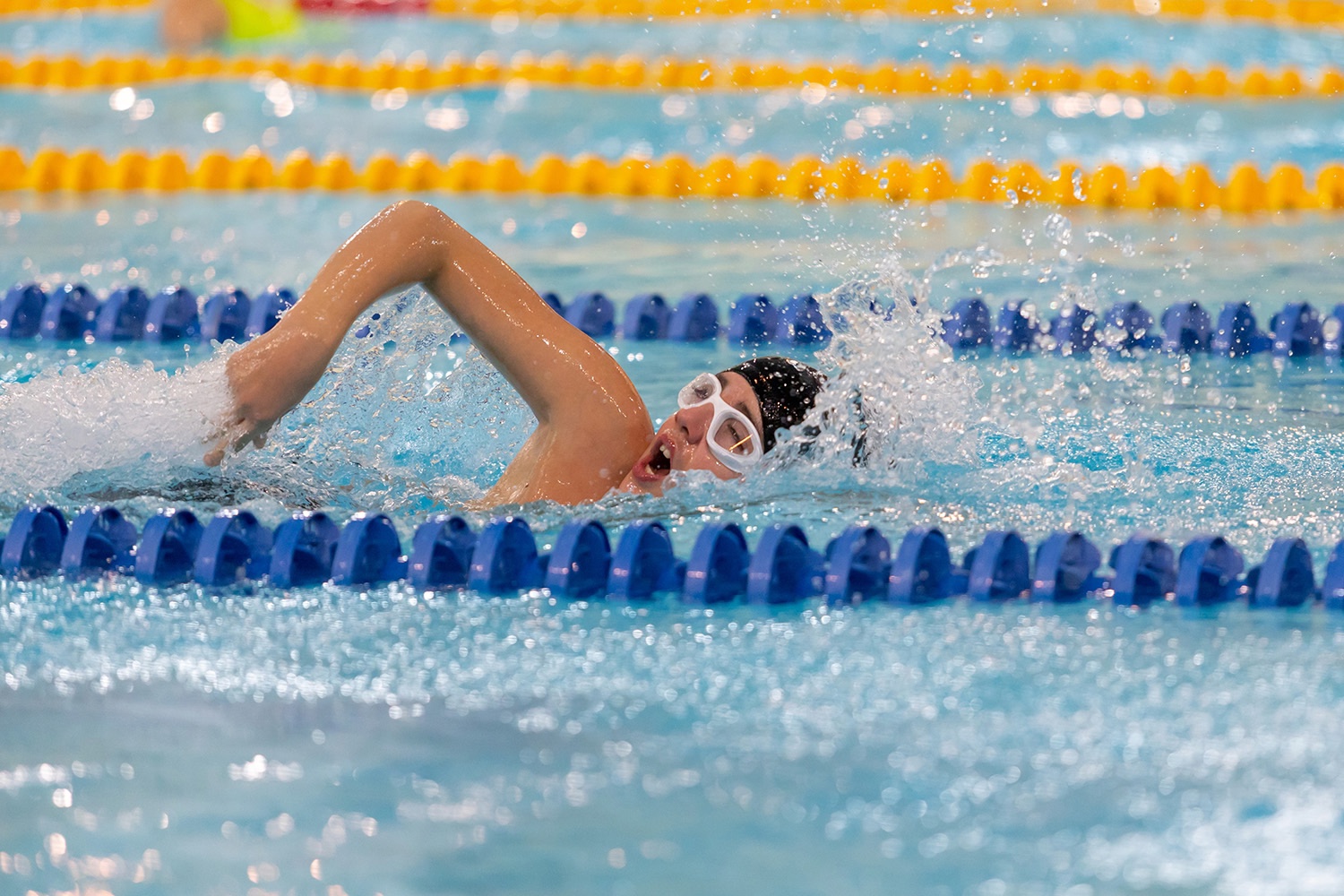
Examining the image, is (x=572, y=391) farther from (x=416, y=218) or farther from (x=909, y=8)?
(x=909, y=8)

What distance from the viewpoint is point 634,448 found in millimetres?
2707

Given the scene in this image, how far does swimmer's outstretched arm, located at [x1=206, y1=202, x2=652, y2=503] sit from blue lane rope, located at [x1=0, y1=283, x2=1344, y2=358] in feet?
4.67

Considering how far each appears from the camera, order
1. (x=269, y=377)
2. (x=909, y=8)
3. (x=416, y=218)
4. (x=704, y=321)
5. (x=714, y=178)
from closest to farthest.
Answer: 1. (x=269, y=377)
2. (x=416, y=218)
3. (x=704, y=321)
4. (x=714, y=178)
5. (x=909, y=8)

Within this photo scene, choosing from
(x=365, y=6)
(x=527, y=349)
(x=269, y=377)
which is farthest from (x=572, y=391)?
(x=365, y=6)

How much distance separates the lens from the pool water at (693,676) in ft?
5.67

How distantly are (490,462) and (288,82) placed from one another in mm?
4405

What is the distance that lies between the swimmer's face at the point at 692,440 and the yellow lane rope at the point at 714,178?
282 centimetres

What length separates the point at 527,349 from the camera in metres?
2.67

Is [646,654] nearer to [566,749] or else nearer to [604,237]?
[566,749]

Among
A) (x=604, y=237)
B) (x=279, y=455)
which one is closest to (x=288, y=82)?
(x=604, y=237)

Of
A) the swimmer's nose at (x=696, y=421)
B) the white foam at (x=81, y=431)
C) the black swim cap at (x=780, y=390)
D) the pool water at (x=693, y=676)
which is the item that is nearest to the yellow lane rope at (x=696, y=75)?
the pool water at (x=693, y=676)

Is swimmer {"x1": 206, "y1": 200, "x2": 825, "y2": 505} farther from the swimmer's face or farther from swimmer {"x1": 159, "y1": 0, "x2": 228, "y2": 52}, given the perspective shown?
swimmer {"x1": 159, "y1": 0, "x2": 228, "y2": 52}

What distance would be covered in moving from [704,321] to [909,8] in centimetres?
435

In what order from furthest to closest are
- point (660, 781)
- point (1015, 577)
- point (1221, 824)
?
point (1015, 577) < point (660, 781) < point (1221, 824)
